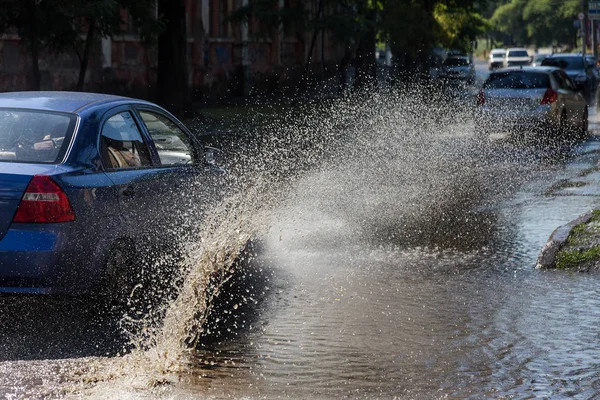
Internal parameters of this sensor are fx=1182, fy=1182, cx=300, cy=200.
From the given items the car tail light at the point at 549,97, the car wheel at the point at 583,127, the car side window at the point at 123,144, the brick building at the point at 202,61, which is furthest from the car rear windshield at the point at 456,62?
the car side window at the point at 123,144

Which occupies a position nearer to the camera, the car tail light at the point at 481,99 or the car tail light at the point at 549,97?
the car tail light at the point at 549,97

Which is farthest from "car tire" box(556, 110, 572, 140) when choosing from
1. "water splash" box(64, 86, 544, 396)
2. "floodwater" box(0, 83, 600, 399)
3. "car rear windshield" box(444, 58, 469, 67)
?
"car rear windshield" box(444, 58, 469, 67)

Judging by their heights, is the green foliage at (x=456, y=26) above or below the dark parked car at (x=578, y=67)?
above

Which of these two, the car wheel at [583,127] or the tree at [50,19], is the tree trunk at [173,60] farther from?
the car wheel at [583,127]

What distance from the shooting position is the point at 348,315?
7797 mm

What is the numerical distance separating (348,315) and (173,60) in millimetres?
21173

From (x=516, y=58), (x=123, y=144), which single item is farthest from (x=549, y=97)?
(x=516, y=58)

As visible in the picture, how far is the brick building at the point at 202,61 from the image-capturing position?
3139 cm

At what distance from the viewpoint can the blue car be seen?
23.5 feet

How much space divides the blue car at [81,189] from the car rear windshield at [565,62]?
34925mm

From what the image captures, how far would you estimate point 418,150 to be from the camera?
69.4 feet

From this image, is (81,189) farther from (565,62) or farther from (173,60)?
(565,62)

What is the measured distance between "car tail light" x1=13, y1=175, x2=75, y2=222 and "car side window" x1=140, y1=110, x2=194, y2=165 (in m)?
1.58

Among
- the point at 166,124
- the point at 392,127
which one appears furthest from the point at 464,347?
the point at 392,127
